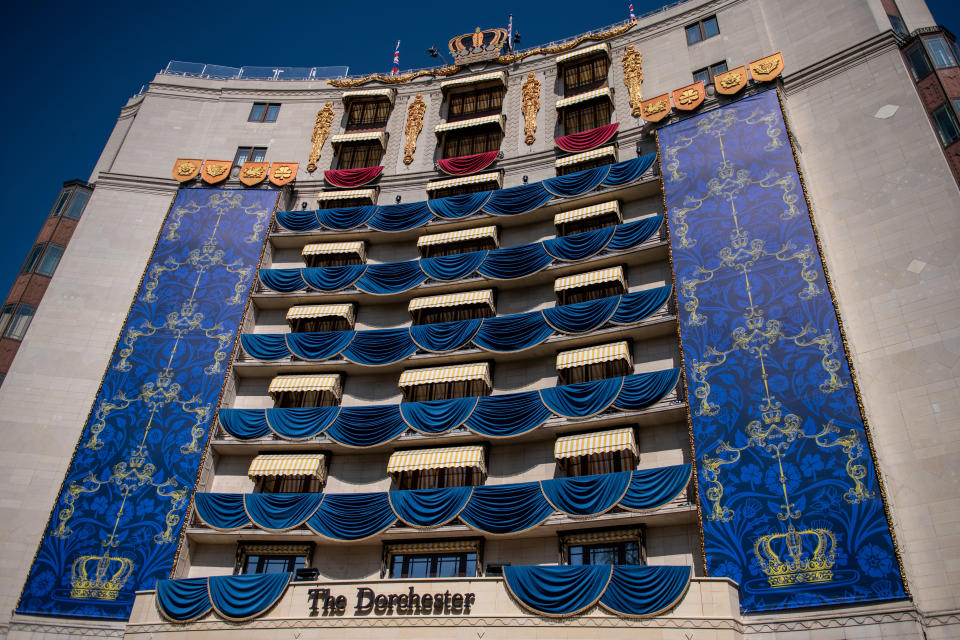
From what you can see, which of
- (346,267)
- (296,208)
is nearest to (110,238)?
(296,208)

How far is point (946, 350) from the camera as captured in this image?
29000 mm

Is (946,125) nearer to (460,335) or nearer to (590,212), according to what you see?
(590,212)

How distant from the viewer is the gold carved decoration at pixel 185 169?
4678 centimetres

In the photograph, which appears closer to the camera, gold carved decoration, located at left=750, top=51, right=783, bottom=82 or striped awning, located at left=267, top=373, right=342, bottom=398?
striped awning, located at left=267, top=373, right=342, bottom=398

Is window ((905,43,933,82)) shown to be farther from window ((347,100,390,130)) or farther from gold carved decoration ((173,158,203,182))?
gold carved decoration ((173,158,203,182))

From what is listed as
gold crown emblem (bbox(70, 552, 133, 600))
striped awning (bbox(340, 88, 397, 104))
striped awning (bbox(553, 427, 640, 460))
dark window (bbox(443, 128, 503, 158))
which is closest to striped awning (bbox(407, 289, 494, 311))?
striped awning (bbox(553, 427, 640, 460))

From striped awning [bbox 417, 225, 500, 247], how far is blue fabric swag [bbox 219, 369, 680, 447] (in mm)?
10525

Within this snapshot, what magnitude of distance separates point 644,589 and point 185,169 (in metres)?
38.1

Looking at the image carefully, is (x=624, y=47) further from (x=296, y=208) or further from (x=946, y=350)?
(x=946, y=350)

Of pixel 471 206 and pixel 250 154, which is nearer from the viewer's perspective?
pixel 471 206

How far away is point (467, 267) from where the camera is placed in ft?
135

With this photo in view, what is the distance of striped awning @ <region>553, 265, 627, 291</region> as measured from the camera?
3783 cm

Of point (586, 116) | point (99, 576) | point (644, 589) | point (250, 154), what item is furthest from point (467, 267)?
point (99, 576)

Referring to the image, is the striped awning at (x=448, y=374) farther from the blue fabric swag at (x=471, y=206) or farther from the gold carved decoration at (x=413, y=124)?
the gold carved decoration at (x=413, y=124)
